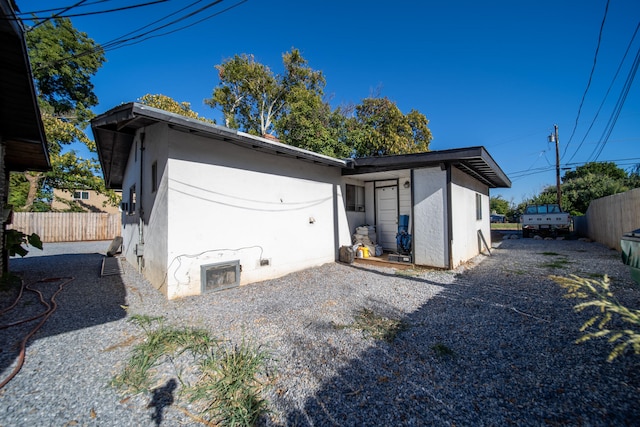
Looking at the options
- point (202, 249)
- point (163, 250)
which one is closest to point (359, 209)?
point (202, 249)

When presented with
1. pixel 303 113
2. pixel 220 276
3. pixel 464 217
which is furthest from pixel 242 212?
pixel 303 113

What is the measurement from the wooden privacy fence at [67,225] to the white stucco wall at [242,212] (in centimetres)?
1500

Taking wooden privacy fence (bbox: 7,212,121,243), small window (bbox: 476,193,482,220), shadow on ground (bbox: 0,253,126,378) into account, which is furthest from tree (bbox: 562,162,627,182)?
wooden privacy fence (bbox: 7,212,121,243)

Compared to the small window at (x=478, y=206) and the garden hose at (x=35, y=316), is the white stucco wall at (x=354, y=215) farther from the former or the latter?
the garden hose at (x=35, y=316)

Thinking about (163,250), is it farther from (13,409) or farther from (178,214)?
(13,409)

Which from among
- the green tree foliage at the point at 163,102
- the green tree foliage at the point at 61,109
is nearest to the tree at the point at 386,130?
the green tree foliage at the point at 163,102

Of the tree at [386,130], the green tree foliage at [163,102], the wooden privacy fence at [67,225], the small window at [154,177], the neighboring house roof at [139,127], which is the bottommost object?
the wooden privacy fence at [67,225]

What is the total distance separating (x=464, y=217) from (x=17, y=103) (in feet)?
32.4

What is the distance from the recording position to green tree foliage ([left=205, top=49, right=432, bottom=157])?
1416 centimetres

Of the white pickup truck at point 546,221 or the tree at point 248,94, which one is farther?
the tree at point 248,94

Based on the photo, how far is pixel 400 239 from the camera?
7.42 metres

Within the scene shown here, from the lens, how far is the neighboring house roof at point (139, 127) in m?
3.85

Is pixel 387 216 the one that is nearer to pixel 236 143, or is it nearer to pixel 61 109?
pixel 236 143

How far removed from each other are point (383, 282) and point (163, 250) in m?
4.33
